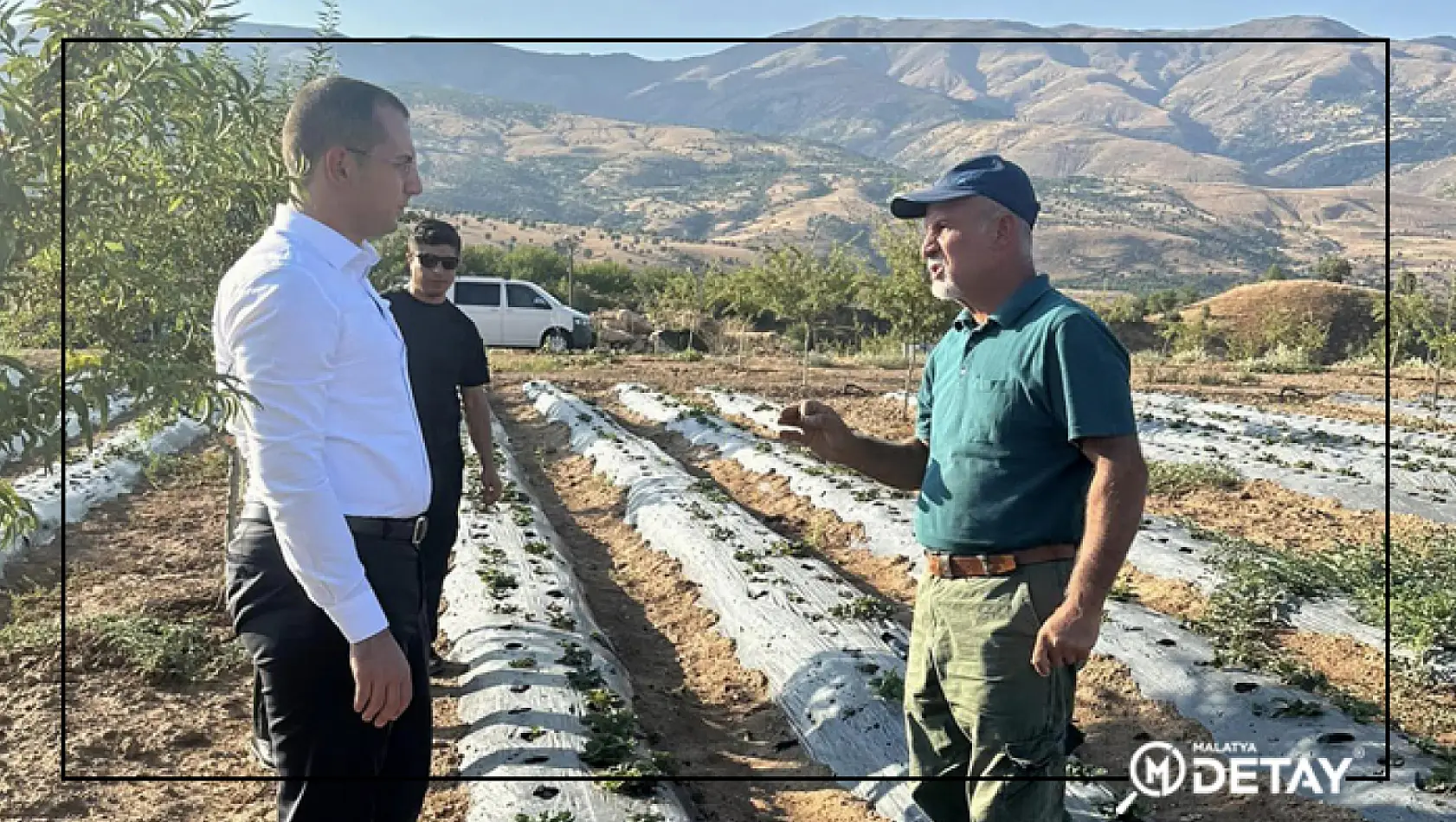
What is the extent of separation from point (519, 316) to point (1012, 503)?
22.1 meters

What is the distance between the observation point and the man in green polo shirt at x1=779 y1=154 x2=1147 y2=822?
2.14 meters

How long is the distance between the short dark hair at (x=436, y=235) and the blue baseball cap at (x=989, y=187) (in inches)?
87.3

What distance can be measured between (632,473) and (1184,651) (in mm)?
5333

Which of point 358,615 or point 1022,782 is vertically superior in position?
point 358,615

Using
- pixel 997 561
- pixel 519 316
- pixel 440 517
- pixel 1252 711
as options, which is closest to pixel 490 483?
pixel 440 517

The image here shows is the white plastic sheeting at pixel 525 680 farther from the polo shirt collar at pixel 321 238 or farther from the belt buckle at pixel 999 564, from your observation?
the polo shirt collar at pixel 321 238

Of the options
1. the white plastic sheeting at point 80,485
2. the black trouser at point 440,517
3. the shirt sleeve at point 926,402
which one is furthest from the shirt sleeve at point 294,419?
the white plastic sheeting at point 80,485

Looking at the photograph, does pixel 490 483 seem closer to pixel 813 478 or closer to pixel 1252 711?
pixel 1252 711

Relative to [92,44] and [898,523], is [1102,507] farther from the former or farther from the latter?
[898,523]

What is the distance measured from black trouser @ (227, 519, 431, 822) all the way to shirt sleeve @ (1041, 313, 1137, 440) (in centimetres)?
144

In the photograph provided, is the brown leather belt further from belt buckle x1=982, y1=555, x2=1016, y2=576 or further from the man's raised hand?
the man's raised hand

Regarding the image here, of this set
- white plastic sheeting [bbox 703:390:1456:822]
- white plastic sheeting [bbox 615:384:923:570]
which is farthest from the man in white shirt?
white plastic sheeting [bbox 615:384:923:570]

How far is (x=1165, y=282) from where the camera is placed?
200ft

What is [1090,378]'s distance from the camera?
2133 mm
